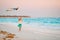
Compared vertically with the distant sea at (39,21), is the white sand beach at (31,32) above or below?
below

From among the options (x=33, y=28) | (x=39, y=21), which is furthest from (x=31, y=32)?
(x=39, y=21)

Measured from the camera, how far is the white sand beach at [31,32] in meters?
1.43

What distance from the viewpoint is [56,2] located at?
1484 millimetres

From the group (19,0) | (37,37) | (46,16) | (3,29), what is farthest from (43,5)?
(3,29)

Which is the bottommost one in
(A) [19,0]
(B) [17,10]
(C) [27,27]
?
(C) [27,27]

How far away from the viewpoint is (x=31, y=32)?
4.74 ft

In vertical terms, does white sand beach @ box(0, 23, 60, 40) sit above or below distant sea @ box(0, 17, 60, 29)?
below

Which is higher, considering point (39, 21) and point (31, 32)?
point (39, 21)

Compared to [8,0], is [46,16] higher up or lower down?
lower down

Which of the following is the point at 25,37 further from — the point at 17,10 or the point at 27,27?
the point at 17,10

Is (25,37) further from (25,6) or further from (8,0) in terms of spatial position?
(8,0)

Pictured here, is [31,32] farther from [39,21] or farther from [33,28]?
[39,21]

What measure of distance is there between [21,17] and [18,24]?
10cm

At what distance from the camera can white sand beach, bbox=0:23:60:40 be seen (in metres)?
1.43
